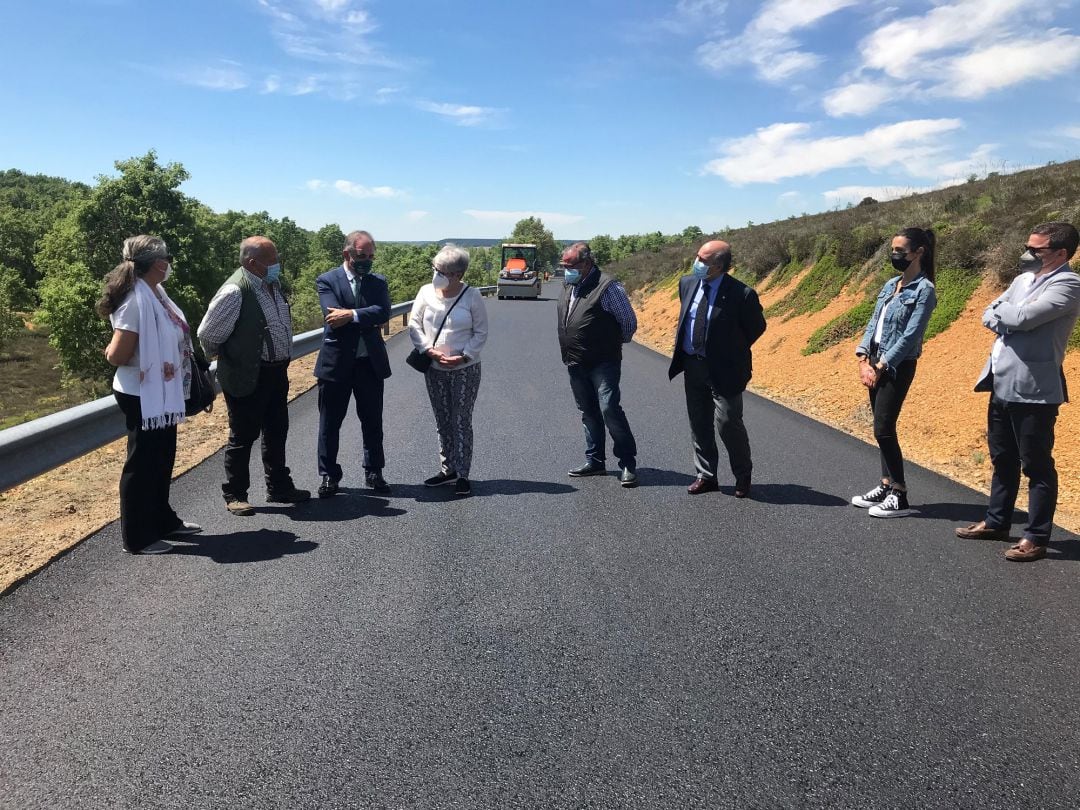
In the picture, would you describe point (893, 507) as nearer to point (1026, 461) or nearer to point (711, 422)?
point (1026, 461)

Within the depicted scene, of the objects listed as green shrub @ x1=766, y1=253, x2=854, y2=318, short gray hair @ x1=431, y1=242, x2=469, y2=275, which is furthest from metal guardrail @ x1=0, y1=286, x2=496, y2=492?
green shrub @ x1=766, y1=253, x2=854, y2=318

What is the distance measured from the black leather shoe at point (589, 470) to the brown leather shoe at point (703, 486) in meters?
0.81

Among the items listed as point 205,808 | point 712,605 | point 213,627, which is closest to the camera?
point 205,808

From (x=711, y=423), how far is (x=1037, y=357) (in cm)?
221

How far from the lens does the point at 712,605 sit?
3617mm

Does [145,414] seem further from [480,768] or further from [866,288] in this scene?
[866,288]

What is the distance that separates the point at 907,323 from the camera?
4.89m

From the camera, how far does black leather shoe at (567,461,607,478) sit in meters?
5.99

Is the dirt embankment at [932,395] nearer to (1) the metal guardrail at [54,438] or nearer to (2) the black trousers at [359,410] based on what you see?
(2) the black trousers at [359,410]

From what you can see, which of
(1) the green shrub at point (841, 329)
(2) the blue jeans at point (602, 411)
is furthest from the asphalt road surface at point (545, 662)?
(1) the green shrub at point (841, 329)

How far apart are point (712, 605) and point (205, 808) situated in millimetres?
2401

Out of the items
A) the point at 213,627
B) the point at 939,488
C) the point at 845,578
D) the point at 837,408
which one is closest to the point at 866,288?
the point at 837,408

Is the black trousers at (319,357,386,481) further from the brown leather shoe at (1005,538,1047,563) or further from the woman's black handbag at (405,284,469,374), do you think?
the brown leather shoe at (1005,538,1047,563)

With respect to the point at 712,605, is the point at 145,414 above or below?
above
